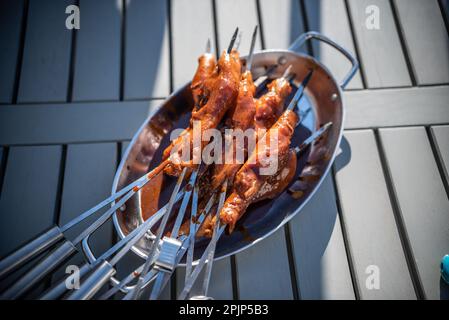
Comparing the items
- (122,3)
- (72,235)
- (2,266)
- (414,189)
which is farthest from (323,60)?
(2,266)

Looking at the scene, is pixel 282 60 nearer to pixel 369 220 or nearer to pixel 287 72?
pixel 287 72

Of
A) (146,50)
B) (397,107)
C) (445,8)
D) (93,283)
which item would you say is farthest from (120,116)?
(445,8)

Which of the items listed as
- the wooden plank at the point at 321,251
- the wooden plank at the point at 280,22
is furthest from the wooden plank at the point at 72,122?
the wooden plank at the point at 321,251

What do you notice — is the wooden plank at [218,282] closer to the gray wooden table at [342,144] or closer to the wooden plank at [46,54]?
the gray wooden table at [342,144]

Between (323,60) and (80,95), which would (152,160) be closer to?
(80,95)

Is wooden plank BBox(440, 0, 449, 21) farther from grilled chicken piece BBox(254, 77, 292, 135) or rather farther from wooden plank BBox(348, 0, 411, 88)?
grilled chicken piece BBox(254, 77, 292, 135)

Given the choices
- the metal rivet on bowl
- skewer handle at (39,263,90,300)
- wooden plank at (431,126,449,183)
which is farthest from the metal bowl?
wooden plank at (431,126,449,183)

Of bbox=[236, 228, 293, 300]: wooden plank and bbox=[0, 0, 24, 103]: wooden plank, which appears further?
bbox=[0, 0, 24, 103]: wooden plank
